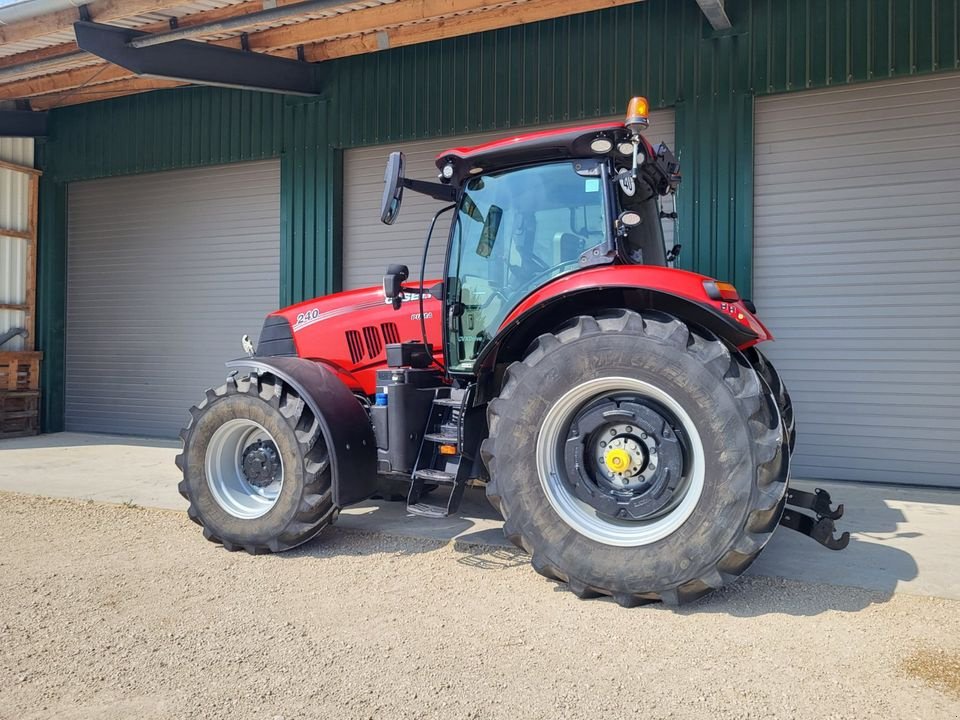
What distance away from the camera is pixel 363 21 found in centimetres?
829

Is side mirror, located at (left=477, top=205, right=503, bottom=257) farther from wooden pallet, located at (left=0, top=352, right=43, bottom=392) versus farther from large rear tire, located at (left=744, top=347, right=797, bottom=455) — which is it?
wooden pallet, located at (left=0, top=352, right=43, bottom=392)

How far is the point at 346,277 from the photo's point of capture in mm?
9930

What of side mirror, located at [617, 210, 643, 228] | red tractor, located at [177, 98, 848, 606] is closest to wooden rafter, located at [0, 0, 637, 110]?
red tractor, located at [177, 98, 848, 606]

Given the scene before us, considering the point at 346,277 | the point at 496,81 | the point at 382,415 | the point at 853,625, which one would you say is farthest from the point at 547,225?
the point at 346,277

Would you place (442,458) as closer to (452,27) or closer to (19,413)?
(452,27)

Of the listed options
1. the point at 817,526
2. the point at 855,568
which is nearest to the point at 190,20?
the point at 817,526

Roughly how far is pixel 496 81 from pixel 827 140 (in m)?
3.80

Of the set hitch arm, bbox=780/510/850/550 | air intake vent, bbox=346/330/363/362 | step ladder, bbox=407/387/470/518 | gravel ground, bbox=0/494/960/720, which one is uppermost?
air intake vent, bbox=346/330/363/362

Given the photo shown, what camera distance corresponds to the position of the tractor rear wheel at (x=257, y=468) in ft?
15.1

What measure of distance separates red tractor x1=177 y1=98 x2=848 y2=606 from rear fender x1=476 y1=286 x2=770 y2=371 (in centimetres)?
2

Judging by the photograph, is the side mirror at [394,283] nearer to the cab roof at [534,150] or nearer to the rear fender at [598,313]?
the cab roof at [534,150]

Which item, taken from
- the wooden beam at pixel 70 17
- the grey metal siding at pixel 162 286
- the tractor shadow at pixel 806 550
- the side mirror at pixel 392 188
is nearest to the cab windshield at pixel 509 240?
the side mirror at pixel 392 188

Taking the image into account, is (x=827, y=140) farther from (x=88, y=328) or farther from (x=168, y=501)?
(x=88, y=328)

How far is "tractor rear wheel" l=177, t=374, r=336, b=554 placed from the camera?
4617 mm
